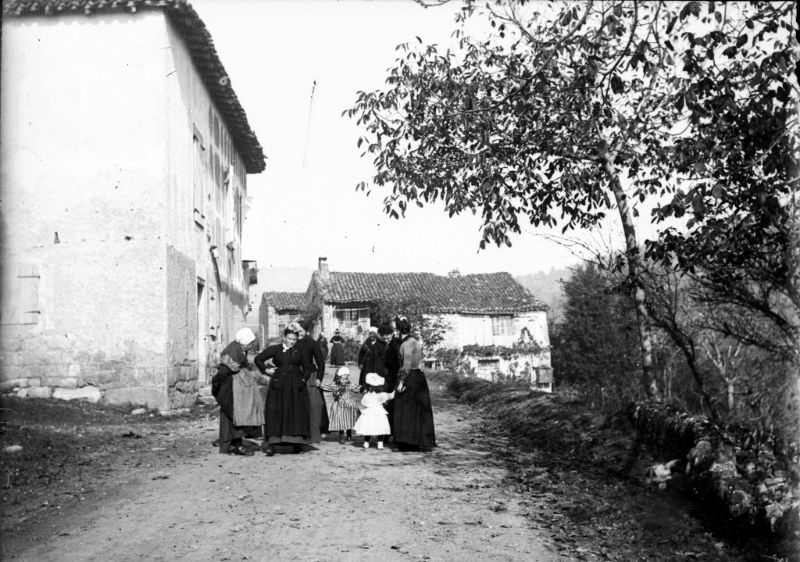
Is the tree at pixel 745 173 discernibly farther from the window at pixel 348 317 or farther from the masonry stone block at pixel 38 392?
the window at pixel 348 317

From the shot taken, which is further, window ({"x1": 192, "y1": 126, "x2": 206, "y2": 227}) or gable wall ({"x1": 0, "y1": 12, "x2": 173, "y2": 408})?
window ({"x1": 192, "y1": 126, "x2": 206, "y2": 227})

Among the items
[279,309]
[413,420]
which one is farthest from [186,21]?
[279,309]

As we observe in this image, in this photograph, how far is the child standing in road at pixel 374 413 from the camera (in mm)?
9938

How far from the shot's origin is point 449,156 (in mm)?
9406

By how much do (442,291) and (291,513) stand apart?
39.4 metres

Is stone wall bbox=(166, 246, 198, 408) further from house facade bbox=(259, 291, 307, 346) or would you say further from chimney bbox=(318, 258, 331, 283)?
house facade bbox=(259, 291, 307, 346)

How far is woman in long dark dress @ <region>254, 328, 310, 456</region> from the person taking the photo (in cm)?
925

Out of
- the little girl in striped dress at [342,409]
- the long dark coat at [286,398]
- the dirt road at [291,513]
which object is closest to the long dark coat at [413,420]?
the dirt road at [291,513]

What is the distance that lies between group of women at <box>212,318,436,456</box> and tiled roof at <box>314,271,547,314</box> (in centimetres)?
3116

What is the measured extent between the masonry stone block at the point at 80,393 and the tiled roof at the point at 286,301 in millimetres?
Result: 38429

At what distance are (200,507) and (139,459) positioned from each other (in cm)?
301

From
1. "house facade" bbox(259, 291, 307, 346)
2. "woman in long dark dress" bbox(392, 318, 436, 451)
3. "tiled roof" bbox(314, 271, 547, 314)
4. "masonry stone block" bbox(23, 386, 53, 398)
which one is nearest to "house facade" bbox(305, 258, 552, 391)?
"tiled roof" bbox(314, 271, 547, 314)

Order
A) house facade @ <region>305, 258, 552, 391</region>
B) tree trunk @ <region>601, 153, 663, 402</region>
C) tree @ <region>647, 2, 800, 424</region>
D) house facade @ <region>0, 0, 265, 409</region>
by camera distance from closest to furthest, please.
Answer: tree @ <region>647, 2, 800, 424</region> → tree trunk @ <region>601, 153, 663, 402</region> → house facade @ <region>0, 0, 265, 409</region> → house facade @ <region>305, 258, 552, 391</region>

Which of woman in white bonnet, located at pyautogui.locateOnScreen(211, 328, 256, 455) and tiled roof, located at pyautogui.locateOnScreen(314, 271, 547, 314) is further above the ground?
tiled roof, located at pyautogui.locateOnScreen(314, 271, 547, 314)
